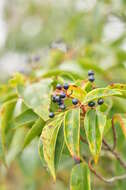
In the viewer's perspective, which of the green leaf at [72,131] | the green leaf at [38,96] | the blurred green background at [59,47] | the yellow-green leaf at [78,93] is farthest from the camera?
the blurred green background at [59,47]

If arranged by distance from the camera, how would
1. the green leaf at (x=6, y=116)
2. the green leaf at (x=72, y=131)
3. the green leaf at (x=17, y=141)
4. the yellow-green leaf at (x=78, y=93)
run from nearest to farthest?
the green leaf at (x=72, y=131) → the yellow-green leaf at (x=78, y=93) → the green leaf at (x=6, y=116) → the green leaf at (x=17, y=141)

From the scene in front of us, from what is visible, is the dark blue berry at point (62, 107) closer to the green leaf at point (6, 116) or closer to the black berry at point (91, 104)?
the black berry at point (91, 104)

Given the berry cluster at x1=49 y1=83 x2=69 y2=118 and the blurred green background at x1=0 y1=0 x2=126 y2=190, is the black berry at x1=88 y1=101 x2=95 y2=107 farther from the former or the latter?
the blurred green background at x1=0 y1=0 x2=126 y2=190

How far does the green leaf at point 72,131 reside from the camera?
1.28m

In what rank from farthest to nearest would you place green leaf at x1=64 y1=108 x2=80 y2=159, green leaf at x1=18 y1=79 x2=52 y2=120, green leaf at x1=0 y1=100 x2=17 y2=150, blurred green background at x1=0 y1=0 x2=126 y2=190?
blurred green background at x1=0 y1=0 x2=126 y2=190, green leaf at x1=0 y1=100 x2=17 y2=150, green leaf at x1=18 y1=79 x2=52 y2=120, green leaf at x1=64 y1=108 x2=80 y2=159

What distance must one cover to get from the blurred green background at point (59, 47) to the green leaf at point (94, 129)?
0.41 meters

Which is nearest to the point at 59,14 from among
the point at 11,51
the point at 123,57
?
the point at 11,51

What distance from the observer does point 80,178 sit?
138 centimetres

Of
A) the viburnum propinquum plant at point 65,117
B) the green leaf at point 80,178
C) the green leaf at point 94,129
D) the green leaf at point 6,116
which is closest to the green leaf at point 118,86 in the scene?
the viburnum propinquum plant at point 65,117

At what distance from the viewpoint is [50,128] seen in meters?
1.36

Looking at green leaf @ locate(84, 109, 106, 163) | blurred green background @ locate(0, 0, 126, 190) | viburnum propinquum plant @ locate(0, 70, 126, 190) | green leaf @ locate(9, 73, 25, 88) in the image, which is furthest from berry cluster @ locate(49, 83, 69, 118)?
green leaf @ locate(9, 73, 25, 88)

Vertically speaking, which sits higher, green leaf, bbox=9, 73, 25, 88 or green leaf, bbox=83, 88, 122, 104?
green leaf, bbox=9, 73, 25, 88

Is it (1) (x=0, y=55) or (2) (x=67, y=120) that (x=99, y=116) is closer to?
(2) (x=67, y=120)

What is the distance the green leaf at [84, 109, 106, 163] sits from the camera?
1.29 meters
